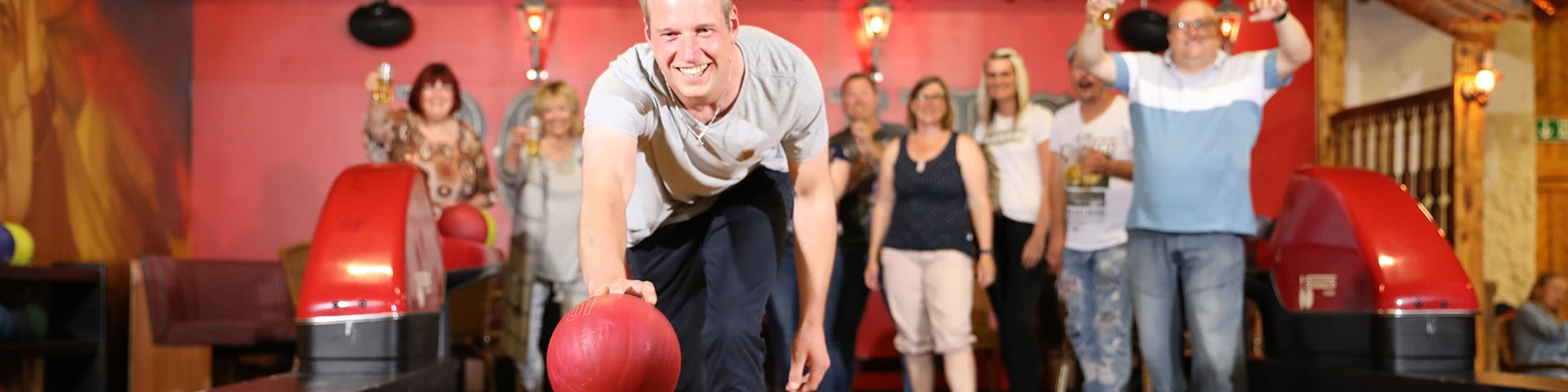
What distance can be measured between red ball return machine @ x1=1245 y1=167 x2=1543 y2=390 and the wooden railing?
2.64 meters

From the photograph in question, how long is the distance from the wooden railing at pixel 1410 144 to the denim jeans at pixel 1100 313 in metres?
2.86

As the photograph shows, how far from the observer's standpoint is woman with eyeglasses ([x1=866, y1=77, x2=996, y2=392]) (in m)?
4.78

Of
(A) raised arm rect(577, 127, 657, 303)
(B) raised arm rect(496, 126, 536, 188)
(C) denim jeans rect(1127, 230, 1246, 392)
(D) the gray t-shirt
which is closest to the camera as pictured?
(A) raised arm rect(577, 127, 657, 303)

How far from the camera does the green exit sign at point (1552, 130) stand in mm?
8266

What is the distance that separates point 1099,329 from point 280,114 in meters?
5.26

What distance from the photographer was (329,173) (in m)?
7.72

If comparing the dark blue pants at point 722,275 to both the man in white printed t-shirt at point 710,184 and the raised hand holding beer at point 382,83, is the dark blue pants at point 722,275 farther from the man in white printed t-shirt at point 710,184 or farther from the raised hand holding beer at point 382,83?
the raised hand holding beer at point 382,83

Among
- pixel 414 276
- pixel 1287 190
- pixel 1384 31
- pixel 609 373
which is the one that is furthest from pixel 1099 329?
pixel 1384 31

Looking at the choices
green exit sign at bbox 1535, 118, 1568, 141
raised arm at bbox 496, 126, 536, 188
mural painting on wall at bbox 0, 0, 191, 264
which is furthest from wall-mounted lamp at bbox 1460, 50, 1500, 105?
mural painting on wall at bbox 0, 0, 191, 264

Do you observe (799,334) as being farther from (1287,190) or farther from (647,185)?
(1287,190)

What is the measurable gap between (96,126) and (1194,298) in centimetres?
540

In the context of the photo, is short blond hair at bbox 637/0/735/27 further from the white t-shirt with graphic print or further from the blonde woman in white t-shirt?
the blonde woman in white t-shirt

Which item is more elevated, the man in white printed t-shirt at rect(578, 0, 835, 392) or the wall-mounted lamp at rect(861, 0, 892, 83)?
the wall-mounted lamp at rect(861, 0, 892, 83)

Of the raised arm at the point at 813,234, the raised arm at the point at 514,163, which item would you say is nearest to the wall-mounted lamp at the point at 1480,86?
the raised arm at the point at 514,163
